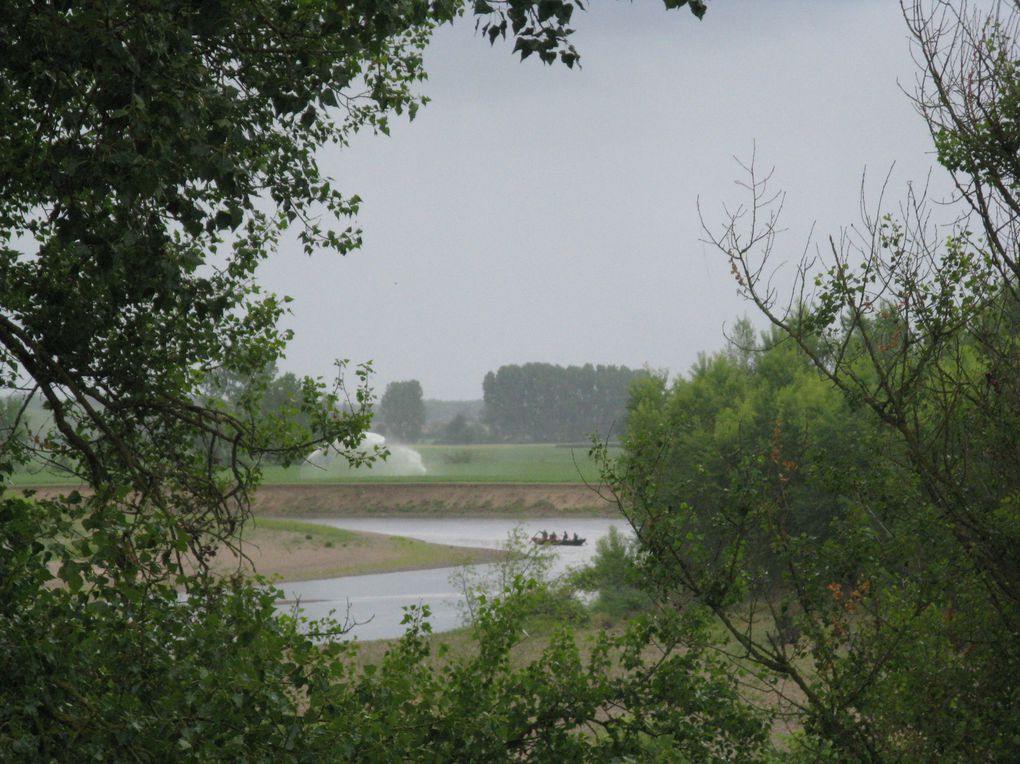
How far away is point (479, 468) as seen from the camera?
85438 mm

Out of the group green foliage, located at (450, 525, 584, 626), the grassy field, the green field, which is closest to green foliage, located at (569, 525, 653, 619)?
green foliage, located at (450, 525, 584, 626)

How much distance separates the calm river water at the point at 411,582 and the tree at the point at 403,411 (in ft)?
154

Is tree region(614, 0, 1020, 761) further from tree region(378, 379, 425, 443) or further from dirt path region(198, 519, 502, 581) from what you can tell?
tree region(378, 379, 425, 443)

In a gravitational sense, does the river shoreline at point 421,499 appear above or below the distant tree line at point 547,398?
below

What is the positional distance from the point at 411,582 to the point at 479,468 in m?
43.7

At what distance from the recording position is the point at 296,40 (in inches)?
233

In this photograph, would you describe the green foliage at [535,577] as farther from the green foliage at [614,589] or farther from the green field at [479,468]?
the green field at [479,468]

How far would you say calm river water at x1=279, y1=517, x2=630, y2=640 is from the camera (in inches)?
1230

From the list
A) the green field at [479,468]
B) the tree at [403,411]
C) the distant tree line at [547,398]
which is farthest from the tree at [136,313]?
the tree at [403,411]

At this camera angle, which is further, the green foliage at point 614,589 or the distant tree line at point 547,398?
the distant tree line at point 547,398

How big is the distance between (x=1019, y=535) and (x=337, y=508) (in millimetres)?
66386

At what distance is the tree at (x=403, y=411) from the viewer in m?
117

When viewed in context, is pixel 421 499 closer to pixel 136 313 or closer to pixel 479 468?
pixel 479 468

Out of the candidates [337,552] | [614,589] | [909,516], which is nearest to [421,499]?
[337,552]
